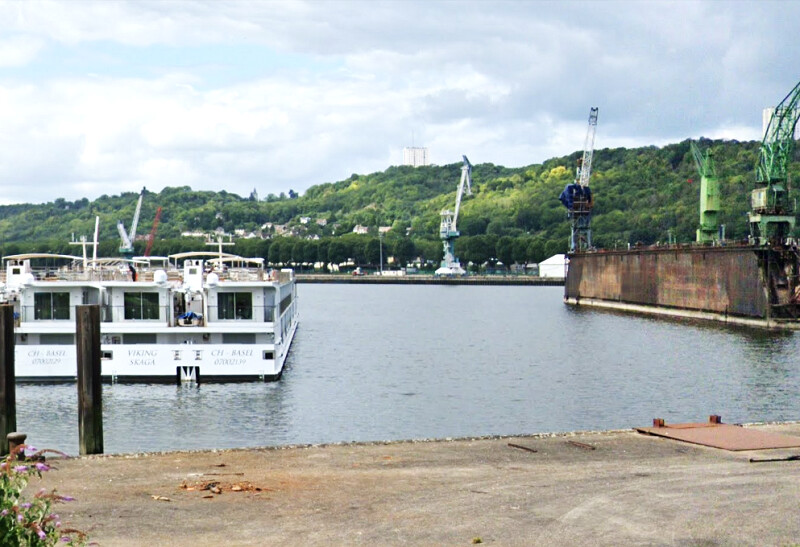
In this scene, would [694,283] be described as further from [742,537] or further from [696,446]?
[742,537]

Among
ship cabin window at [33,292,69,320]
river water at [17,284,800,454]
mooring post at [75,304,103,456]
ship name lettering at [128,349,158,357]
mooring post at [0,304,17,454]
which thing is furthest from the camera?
ship cabin window at [33,292,69,320]

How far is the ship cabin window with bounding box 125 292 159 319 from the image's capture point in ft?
162

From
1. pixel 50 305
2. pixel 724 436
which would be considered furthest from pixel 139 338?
pixel 724 436

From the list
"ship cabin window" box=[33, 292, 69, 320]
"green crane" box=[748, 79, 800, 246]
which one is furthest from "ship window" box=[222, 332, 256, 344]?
"green crane" box=[748, 79, 800, 246]

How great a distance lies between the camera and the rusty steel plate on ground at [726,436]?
73.9ft

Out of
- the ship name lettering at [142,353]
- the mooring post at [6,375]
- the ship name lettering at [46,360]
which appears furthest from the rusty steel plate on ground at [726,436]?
the ship name lettering at [46,360]

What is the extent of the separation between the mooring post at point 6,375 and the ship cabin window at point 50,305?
27.5 meters

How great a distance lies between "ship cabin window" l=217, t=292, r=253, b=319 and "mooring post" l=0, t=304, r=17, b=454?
26190 mm

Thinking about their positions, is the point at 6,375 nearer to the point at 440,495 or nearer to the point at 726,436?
the point at 440,495

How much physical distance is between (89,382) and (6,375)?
186 cm

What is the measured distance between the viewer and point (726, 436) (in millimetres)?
23766

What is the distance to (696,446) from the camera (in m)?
22.8

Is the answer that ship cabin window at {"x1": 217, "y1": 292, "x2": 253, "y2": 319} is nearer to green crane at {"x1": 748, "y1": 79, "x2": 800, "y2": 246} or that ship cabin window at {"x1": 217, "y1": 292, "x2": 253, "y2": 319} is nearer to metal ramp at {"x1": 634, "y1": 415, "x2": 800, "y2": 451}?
metal ramp at {"x1": 634, "y1": 415, "x2": 800, "y2": 451}

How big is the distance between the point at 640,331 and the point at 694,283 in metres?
15.1
